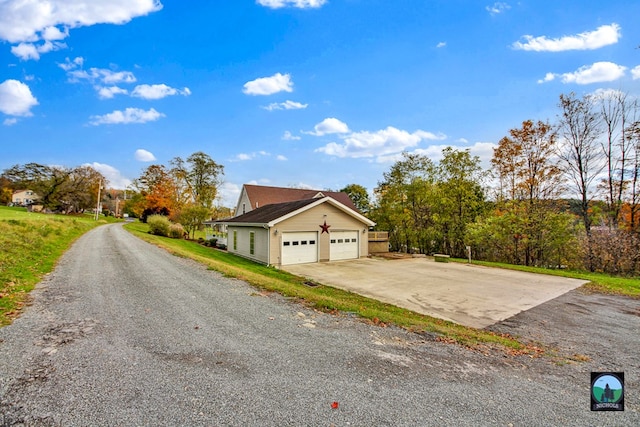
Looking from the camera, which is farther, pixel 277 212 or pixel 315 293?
pixel 277 212

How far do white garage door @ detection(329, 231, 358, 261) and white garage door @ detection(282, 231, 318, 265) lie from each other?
1.17m

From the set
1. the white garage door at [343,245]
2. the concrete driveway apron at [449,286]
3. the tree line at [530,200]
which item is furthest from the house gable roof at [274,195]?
the concrete driveway apron at [449,286]

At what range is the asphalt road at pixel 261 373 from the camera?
8.53 feet

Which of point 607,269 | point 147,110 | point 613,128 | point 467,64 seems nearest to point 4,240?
point 147,110

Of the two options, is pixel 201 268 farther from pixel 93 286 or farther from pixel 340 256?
pixel 340 256

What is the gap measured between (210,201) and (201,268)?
26.3 m

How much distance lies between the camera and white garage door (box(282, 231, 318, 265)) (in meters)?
14.8

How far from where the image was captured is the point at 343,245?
16875mm

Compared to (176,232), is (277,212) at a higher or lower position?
higher

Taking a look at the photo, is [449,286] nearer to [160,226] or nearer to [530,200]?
[530,200]

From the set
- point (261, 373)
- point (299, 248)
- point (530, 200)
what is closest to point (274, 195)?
point (299, 248)

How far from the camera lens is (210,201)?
34844 millimetres

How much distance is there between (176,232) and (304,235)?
1626cm

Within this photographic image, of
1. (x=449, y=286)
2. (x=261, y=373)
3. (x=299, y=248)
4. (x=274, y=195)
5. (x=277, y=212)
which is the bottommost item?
(x=449, y=286)
